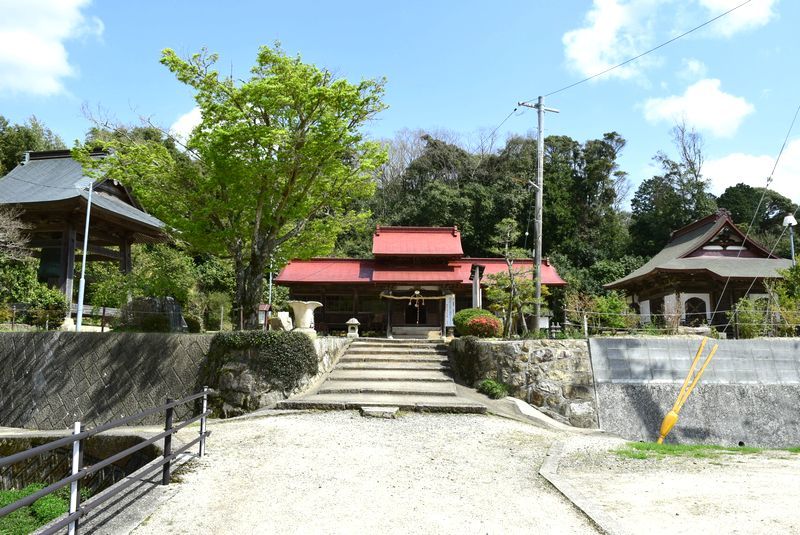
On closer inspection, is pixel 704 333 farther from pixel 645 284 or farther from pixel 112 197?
pixel 112 197

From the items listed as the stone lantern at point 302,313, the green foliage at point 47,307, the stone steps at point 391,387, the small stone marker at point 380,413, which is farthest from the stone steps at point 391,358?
the green foliage at point 47,307

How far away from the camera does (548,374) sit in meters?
12.7

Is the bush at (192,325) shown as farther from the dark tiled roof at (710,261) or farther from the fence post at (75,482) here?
the dark tiled roof at (710,261)

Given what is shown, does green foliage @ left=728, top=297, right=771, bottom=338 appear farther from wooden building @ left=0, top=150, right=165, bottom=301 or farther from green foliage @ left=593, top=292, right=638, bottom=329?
wooden building @ left=0, top=150, right=165, bottom=301

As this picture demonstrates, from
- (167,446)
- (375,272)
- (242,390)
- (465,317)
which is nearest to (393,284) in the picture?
(375,272)

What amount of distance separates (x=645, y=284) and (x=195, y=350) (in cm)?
2181

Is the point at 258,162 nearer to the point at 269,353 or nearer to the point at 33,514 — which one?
the point at 269,353

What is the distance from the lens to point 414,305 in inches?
957

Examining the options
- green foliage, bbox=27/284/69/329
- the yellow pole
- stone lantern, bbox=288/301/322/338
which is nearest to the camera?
the yellow pole

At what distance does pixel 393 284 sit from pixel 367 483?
57.1 ft

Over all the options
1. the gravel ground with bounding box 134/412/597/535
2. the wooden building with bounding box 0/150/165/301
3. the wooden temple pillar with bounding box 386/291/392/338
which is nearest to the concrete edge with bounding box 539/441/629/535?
the gravel ground with bounding box 134/412/597/535

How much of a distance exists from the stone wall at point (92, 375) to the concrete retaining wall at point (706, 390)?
10.2 meters

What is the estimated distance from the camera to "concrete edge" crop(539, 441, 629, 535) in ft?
15.1

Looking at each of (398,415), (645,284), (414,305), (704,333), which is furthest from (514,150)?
(398,415)
